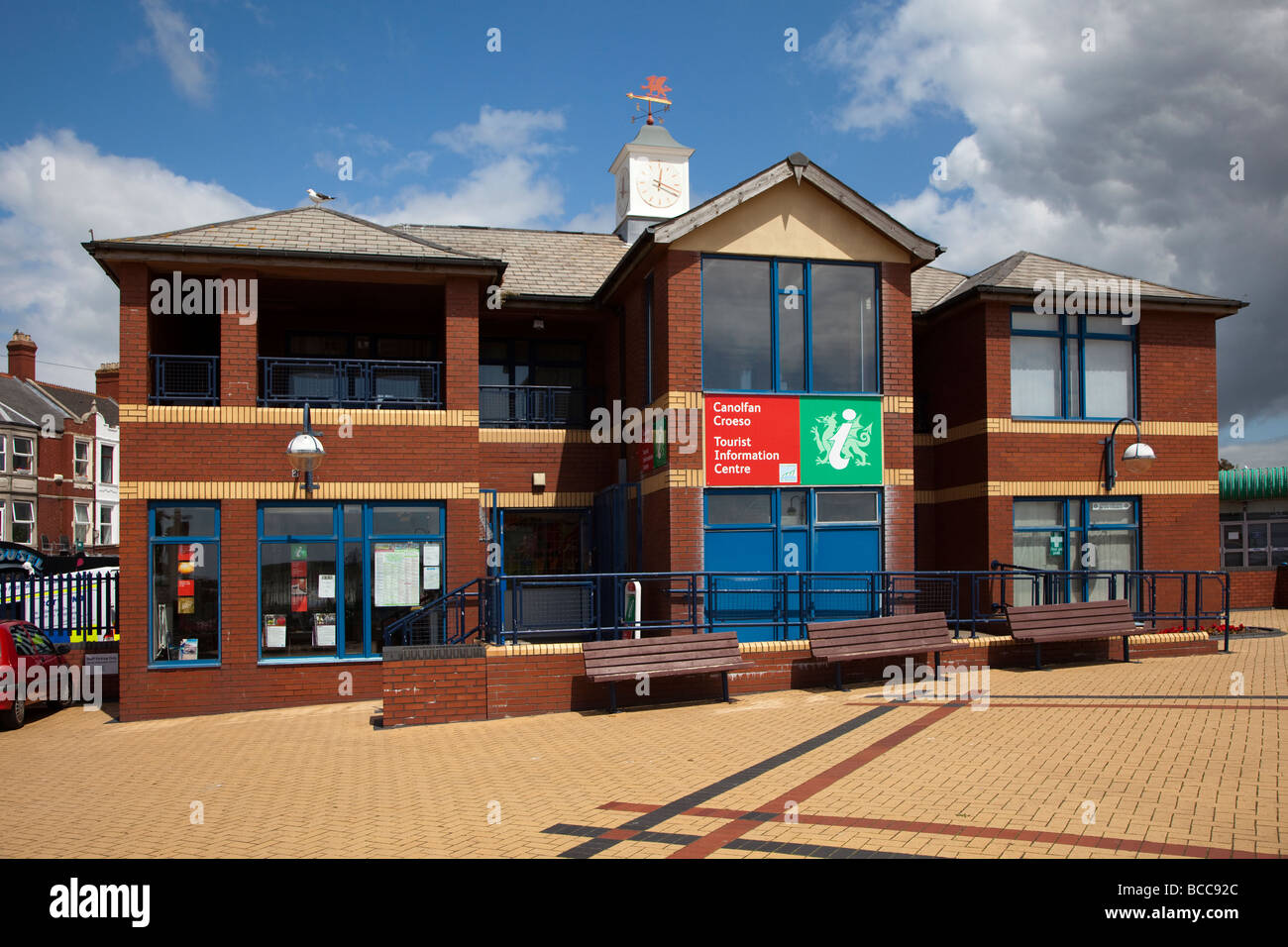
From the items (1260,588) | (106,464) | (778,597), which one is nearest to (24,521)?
(106,464)

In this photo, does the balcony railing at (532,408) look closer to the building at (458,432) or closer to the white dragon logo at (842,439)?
the building at (458,432)

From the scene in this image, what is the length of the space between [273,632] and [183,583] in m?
1.38

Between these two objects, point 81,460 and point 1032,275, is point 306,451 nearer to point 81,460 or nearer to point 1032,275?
point 1032,275

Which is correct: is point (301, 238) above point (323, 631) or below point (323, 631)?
above

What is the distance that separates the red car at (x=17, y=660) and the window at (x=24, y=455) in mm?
32398

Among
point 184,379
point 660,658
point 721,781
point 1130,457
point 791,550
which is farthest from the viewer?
point 1130,457

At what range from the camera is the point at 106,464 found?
47750 millimetres

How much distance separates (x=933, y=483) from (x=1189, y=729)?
9038 mm

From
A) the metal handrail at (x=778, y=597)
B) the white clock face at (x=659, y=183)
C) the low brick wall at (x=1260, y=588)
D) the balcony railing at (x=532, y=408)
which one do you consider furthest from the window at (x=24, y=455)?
the low brick wall at (x=1260, y=588)

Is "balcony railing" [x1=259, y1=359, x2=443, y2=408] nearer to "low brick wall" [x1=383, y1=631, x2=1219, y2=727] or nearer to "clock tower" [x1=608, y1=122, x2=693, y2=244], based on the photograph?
"low brick wall" [x1=383, y1=631, x2=1219, y2=727]

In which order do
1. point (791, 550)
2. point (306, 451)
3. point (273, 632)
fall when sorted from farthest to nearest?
point (791, 550)
point (273, 632)
point (306, 451)

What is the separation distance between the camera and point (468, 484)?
13852 millimetres

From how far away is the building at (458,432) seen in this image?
13.2 metres
